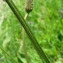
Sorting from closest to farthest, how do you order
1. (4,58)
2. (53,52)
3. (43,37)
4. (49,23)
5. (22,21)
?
(22,21) < (4,58) < (53,52) < (43,37) < (49,23)

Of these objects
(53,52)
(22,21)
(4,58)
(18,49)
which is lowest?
(53,52)

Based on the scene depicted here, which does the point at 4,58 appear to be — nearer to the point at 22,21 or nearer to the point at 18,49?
the point at 18,49

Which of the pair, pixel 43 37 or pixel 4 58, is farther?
pixel 43 37

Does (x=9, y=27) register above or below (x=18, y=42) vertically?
above

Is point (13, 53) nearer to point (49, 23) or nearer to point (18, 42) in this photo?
point (18, 42)

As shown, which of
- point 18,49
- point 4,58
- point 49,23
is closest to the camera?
point 4,58

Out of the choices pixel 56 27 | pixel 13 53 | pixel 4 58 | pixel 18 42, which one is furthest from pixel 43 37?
pixel 4 58
